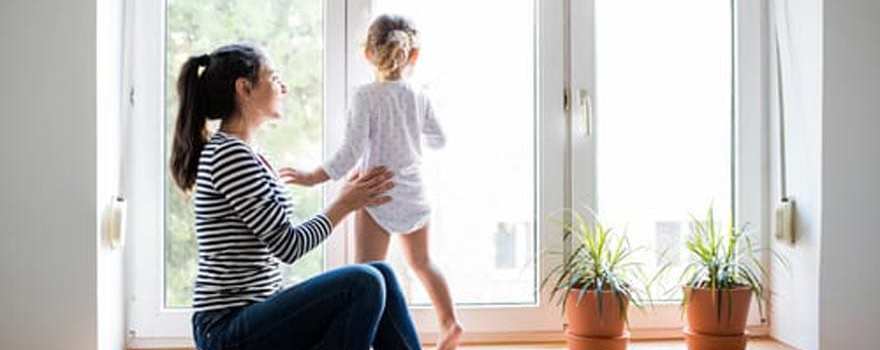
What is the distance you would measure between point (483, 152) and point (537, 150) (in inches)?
6.2

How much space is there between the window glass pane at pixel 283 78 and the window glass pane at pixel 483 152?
319 mm

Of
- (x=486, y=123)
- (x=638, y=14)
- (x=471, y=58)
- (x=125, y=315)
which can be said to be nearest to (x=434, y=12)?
(x=471, y=58)

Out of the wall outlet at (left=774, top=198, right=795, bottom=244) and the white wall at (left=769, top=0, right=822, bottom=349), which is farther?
the wall outlet at (left=774, top=198, right=795, bottom=244)

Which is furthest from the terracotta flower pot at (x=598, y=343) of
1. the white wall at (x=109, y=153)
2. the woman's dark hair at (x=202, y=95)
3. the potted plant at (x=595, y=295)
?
the white wall at (x=109, y=153)

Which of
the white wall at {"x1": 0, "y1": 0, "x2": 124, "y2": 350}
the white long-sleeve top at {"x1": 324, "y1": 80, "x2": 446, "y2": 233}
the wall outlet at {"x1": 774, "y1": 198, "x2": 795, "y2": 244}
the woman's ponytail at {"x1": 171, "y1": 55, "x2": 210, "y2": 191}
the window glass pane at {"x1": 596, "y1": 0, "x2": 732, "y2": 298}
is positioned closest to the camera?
the woman's ponytail at {"x1": 171, "y1": 55, "x2": 210, "y2": 191}

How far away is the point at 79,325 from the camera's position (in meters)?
2.56

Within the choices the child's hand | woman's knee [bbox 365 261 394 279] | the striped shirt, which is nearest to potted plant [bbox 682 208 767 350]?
woman's knee [bbox 365 261 394 279]

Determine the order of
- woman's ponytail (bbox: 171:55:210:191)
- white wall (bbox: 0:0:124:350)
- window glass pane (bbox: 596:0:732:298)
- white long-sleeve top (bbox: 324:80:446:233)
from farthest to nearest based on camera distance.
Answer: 1. window glass pane (bbox: 596:0:732:298)
2. white long-sleeve top (bbox: 324:80:446:233)
3. white wall (bbox: 0:0:124:350)
4. woman's ponytail (bbox: 171:55:210:191)

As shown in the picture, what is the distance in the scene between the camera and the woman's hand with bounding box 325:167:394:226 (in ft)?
7.28

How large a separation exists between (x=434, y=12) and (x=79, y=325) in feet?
4.21

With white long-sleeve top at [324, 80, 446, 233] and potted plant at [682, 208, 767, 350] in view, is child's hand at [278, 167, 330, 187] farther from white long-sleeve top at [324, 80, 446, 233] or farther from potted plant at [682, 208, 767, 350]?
potted plant at [682, 208, 767, 350]

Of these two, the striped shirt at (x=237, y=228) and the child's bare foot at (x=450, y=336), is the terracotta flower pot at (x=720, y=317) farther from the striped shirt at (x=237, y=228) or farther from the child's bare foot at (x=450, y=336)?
the striped shirt at (x=237, y=228)

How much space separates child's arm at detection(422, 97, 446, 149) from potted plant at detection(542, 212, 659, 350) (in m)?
0.47

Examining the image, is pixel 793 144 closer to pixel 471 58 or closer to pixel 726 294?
pixel 726 294
